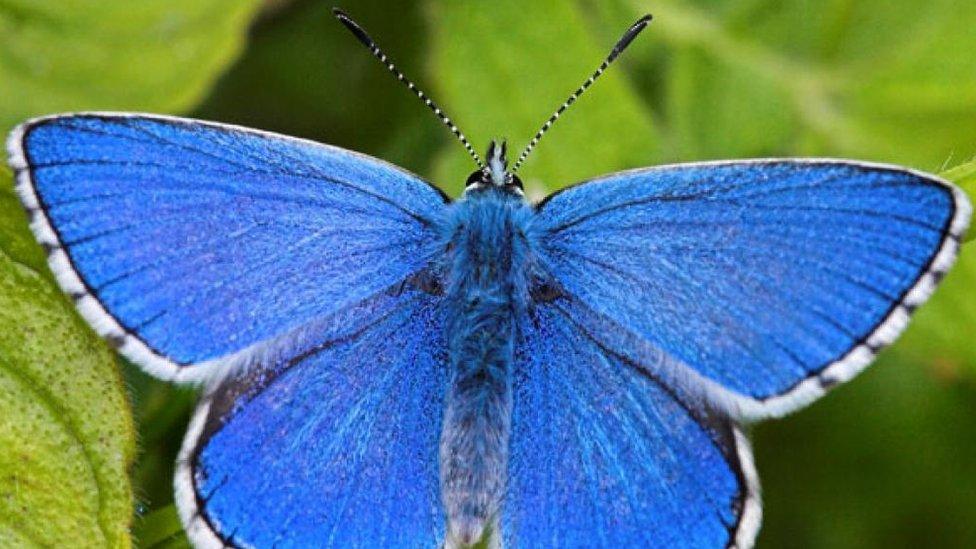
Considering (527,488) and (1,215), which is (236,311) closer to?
(1,215)

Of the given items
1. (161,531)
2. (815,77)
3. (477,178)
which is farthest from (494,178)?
(815,77)

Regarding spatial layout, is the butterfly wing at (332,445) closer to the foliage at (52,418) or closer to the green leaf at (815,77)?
the foliage at (52,418)

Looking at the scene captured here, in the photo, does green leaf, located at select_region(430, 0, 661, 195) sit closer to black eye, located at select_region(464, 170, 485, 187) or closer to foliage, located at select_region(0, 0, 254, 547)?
black eye, located at select_region(464, 170, 485, 187)

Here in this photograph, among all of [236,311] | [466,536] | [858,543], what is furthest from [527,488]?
[858,543]

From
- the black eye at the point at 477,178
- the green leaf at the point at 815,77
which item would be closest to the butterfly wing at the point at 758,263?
the black eye at the point at 477,178

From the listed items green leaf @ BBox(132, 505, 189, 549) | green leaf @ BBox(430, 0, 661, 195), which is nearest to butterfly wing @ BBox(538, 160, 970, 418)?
green leaf @ BBox(430, 0, 661, 195)

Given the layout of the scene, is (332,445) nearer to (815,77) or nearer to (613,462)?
(613,462)
